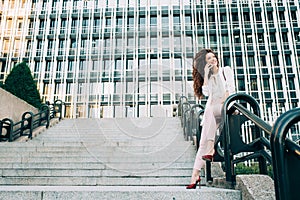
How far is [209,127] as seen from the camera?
271cm

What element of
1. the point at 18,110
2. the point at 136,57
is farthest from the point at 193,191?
the point at 136,57

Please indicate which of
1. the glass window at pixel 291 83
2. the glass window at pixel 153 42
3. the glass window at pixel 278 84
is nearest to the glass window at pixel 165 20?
the glass window at pixel 153 42

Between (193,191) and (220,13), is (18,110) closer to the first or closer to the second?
(193,191)

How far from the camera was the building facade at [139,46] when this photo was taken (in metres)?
26.5

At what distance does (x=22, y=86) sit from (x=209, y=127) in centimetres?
1176

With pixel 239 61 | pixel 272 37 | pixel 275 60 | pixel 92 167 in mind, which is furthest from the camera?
pixel 272 37

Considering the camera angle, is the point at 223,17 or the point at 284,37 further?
the point at 223,17

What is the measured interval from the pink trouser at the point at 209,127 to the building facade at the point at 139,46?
74.6 feet

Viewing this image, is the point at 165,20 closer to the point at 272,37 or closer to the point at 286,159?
the point at 272,37

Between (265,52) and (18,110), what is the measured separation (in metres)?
24.8

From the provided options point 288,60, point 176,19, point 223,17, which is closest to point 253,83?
point 288,60

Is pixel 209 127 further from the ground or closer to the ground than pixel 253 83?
closer to the ground

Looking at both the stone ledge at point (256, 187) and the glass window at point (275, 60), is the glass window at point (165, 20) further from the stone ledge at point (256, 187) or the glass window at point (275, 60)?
the stone ledge at point (256, 187)

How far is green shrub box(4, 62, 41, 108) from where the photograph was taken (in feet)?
40.2
